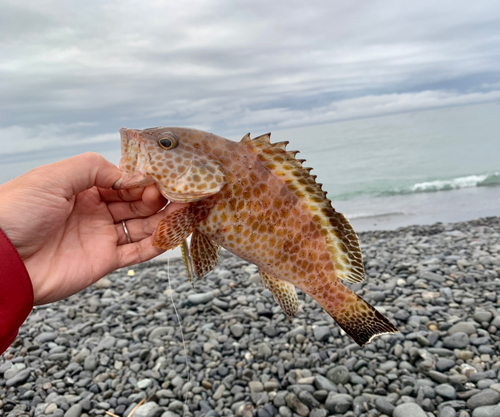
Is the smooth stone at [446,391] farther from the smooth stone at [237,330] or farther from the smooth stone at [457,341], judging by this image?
the smooth stone at [237,330]

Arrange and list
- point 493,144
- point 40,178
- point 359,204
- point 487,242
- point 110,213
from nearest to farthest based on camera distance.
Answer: point 40,178
point 110,213
point 487,242
point 359,204
point 493,144

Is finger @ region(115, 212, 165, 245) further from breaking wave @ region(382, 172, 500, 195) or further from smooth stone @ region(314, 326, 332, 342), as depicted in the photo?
breaking wave @ region(382, 172, 500, 195)

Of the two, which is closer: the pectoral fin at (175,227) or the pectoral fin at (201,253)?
the pectoral fin at (175,227)

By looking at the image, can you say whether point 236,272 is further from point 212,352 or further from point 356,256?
point 356,256

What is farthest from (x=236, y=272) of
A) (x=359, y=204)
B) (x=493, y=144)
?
(x=493, y=144)

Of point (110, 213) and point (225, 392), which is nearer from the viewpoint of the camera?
point (110, 213)

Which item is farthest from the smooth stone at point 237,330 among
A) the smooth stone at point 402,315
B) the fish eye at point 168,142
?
the fish eye at point 168,142

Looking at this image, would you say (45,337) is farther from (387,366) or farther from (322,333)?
(387,366)

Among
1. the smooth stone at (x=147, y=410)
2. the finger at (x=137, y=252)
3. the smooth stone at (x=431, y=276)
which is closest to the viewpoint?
the finger at (x=137, y=252)
